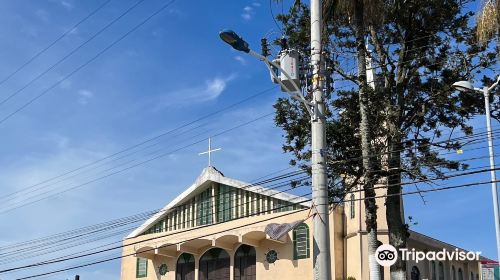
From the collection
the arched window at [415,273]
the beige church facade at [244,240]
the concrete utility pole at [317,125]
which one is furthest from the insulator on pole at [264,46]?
the arched window at [415,273]

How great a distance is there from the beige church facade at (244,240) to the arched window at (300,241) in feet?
0.14

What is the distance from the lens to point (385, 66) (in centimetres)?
2136

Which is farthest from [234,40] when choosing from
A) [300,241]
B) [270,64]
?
[300,241]

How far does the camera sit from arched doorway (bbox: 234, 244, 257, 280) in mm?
31047

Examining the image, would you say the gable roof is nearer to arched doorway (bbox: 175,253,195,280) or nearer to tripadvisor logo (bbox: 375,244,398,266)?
arched doorway (bbox: 175,253,195,280)

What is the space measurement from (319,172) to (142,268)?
23.4 metres

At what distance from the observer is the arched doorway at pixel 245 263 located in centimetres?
3105

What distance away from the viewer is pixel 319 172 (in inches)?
543

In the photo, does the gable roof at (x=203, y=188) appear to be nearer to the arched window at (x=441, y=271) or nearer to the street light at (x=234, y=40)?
the arched window at (x=441, y=271)

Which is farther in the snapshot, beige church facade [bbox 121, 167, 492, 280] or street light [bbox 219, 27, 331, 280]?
beige church facade [bbox 121, 167, 492, 280]

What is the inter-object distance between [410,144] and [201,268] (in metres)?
15.3

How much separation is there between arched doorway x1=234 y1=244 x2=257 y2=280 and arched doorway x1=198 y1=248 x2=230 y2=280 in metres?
0.59

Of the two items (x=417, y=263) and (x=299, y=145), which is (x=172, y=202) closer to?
(x=417, y=263)

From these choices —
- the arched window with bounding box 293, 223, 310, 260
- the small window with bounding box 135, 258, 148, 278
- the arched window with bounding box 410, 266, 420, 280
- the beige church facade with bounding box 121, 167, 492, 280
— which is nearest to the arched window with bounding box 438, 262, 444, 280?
the beige church facade with bounding box 121, 167, 492, 280
